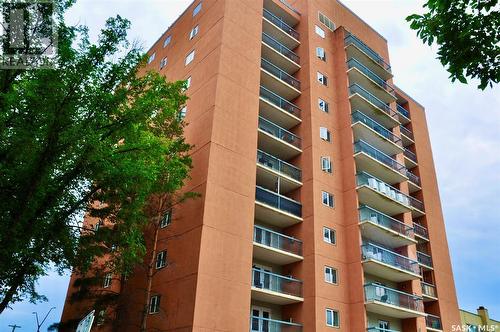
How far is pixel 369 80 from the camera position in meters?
37.0

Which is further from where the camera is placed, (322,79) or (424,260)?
(424,260)

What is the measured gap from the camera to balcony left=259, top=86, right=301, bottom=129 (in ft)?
99.3

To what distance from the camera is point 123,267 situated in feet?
63.7

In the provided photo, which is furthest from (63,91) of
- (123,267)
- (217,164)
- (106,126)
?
(217,164)

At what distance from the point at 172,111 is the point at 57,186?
9360mm

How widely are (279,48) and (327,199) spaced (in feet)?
43.3

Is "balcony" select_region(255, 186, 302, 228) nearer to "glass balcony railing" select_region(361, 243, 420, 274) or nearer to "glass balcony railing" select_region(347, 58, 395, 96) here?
"glass balcony railing" select_region(361, 243, 420, 274)

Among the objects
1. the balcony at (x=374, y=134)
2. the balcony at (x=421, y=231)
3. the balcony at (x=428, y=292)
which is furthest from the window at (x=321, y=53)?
the balcony at (x=428, y=292)

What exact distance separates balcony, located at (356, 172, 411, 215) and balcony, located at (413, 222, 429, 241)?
3.22 m

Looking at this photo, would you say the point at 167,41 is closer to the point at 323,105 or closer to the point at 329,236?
the point at 323,105

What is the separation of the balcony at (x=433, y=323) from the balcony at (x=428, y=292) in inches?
53.8

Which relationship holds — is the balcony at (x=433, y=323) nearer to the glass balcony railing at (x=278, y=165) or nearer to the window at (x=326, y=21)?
the glass balcony railing at (x=278, y=165)

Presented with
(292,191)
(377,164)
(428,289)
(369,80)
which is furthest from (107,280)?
(369,80)

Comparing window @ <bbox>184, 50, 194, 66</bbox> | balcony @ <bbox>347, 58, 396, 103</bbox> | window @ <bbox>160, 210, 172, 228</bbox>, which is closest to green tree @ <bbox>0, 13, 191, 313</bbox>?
window @ <bbox>160, 210, 172, 228</bbox>
